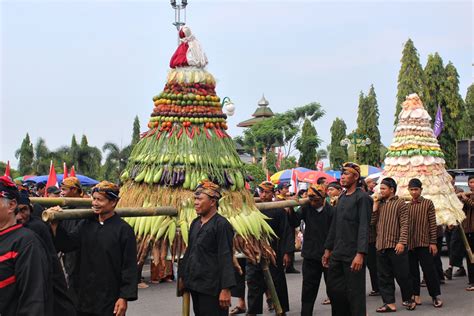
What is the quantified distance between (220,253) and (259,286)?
277 centimetres

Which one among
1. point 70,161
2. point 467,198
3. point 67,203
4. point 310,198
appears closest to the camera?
point 67,203

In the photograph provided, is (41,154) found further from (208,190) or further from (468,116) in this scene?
(208,190)

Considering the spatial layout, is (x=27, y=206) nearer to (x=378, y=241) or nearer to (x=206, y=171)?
(x=206, y=171)

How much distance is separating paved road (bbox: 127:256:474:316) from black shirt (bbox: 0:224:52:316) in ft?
17.1

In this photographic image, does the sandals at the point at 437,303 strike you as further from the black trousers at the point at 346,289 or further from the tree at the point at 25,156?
the tree at the point at 25,156

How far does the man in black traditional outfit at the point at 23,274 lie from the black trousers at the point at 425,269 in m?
6.67

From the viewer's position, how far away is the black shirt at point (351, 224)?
7.21 m

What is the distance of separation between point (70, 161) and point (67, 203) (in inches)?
1494

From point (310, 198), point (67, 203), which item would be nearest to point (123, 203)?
point (67, 203)

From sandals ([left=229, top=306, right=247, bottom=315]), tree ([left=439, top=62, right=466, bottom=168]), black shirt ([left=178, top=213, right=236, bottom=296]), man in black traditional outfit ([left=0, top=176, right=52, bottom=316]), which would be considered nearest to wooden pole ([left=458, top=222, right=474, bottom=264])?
sandals ([left=229, top=306, right=247, bottom=315])

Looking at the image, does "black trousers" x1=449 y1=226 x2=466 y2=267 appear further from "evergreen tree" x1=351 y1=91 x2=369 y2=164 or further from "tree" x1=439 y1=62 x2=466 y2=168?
"evergreen tree" x1=351 y1=91 x2=369 y2=164

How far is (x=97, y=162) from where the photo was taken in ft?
140

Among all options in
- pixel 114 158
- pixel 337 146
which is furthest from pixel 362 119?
pixel 114 158

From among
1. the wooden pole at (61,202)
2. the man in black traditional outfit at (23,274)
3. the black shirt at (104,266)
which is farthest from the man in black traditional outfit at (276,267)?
the man in black traditional outfit at (23,274)
